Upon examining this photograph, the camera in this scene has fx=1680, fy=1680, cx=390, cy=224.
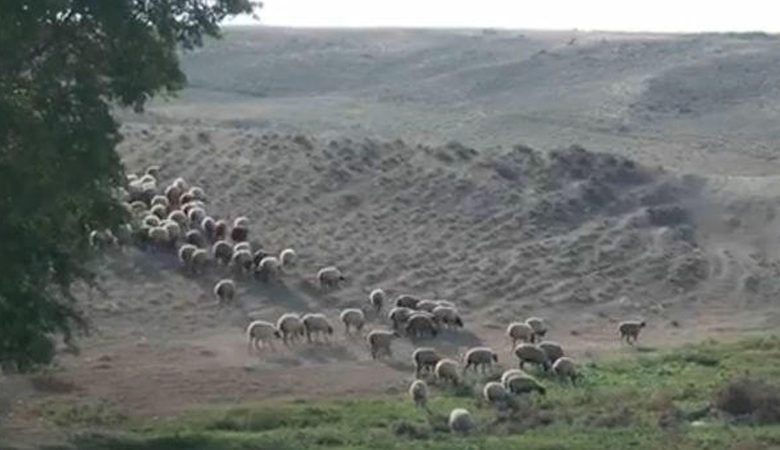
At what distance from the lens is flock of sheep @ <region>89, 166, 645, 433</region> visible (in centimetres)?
2952

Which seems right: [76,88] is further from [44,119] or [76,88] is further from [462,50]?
[462,50]

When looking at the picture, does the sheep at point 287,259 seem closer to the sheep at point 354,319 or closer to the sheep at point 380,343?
the sheep at point 354,319

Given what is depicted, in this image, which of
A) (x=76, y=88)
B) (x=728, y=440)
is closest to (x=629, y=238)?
(x=728, y=440)

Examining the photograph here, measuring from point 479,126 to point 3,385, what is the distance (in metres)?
39.9

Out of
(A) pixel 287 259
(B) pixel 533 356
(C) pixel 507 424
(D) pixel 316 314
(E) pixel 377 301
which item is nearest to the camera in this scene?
(C) pixel 507 424

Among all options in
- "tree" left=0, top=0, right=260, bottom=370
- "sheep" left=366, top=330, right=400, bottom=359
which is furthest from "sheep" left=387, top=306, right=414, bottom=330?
"tree" left=0, top=0, right=260, bottom=370

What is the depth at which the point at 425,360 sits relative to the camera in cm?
3105

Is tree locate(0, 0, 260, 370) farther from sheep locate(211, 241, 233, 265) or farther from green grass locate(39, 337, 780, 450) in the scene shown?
sheep locate(211, 241, 233, 265)

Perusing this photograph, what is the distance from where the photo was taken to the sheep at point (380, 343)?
32.9 m

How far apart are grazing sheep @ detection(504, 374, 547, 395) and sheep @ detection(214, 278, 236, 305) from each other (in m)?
9.49

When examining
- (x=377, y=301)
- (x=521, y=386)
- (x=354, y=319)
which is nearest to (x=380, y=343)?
(x=354, y=319)

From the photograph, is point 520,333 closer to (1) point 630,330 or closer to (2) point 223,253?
(1) point 630,330

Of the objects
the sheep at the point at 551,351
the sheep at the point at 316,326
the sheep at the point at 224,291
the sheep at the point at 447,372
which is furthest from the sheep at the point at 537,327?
the sheep at the point at 224,291

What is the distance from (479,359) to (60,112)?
11297mm
